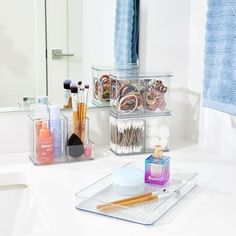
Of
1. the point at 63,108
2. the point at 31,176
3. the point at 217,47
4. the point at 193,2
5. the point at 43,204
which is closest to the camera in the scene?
the point at 43,204

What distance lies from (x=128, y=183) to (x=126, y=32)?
2.04ft

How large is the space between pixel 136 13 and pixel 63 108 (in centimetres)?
40

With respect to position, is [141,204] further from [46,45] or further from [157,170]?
[46,45]

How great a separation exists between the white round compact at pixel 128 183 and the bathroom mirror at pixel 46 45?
43 cm

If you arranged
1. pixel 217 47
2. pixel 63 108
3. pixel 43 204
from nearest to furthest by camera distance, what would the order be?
pixel 43 204
pixel 217 47
pixel 63 108

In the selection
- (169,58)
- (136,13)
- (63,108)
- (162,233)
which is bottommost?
(162,233)

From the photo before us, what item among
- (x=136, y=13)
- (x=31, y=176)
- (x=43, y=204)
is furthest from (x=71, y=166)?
(x=136, y=13)

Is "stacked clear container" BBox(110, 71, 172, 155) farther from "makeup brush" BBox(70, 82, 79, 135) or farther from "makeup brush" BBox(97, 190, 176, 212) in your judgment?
"makeup brush" BBox(97, 190, 176, 212)

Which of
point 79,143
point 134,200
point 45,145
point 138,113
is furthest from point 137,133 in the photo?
point 134,200

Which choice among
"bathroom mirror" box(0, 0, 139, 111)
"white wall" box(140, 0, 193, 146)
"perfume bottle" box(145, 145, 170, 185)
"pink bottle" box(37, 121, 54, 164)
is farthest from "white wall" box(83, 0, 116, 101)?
"perfume bottle" box(145, 145, 170, 185)

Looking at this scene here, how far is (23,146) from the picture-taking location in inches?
54.8

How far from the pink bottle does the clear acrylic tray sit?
0.71ft

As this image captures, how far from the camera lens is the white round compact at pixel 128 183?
103 cm

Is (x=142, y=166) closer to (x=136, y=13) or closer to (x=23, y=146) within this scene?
(x=23, y=146)
